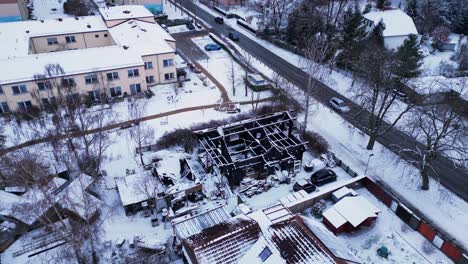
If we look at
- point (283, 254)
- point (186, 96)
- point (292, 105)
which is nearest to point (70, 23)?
point (186, 96)

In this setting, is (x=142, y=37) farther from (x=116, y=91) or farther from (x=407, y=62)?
(x=407, y=62)

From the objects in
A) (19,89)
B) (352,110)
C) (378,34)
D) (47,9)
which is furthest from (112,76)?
(47,9)

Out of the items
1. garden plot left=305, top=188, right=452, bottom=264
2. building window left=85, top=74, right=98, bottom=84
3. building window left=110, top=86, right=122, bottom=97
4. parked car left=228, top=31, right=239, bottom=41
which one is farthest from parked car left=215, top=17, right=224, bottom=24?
garden plot left=305, top=188, right=452, bottom=264

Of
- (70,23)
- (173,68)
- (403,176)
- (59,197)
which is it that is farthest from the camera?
(70,23)

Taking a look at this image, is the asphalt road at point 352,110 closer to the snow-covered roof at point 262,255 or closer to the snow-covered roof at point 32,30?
the snow-covered roof at point 262,255

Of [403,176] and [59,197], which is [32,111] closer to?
[59,197]

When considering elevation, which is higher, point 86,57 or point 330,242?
point 86,57
